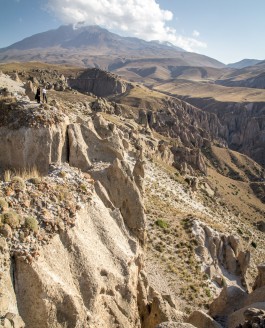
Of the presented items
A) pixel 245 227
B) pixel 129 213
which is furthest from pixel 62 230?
pixel 245 227

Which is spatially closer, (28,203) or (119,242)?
(28,203)

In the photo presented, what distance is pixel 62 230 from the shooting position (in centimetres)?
1248

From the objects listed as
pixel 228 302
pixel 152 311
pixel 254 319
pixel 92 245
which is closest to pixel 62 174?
pixel 92 245

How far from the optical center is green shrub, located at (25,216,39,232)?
11.4 metres

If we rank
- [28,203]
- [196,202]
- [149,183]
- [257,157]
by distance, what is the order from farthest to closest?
[257,157] < [196,202] < [149,183] < [28,203]

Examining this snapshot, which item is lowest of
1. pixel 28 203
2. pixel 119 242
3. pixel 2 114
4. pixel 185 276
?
pixel 185 276

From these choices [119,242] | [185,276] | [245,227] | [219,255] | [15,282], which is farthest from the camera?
[245,227]

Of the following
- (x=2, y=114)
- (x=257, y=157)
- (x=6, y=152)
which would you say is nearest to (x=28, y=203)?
(x=6, y=152)

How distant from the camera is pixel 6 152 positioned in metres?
18.4

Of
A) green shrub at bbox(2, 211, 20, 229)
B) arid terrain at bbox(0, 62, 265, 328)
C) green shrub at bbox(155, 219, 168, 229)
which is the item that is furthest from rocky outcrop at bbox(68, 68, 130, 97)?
green shrub at bbox(2, 211, 20, 229)

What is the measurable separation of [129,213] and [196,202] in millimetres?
41644

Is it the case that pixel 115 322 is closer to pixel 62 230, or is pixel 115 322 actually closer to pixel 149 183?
pixel 62 230

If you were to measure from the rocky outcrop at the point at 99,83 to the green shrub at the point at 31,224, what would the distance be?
17631 centimetres

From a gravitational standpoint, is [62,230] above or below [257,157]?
above
